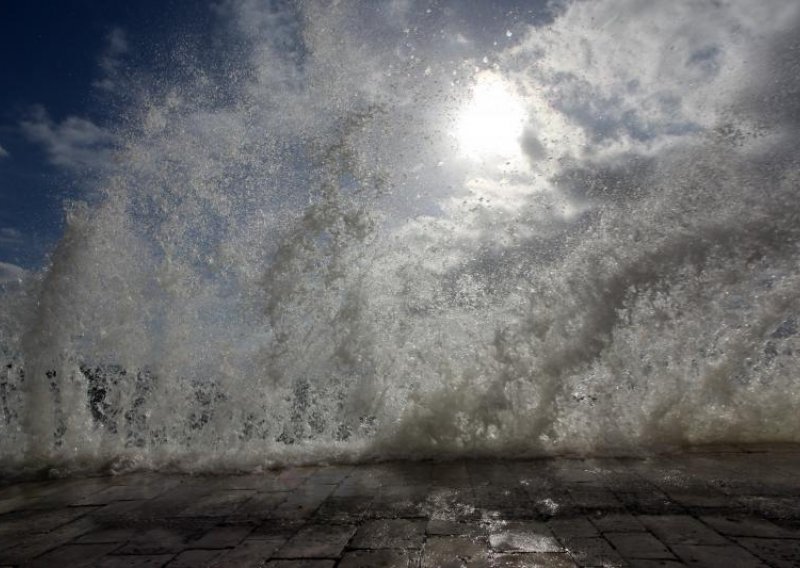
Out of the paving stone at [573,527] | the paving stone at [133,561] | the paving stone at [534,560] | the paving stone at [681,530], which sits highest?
the paving stone at [133,561]

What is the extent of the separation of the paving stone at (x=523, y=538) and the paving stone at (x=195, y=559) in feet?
5.49

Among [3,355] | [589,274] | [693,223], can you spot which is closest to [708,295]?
[693,223]

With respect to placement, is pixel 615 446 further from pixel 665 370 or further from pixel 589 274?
pixel 589 274

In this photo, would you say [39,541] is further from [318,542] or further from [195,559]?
[318,542]

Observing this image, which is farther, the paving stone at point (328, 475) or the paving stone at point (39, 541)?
the paving stone at point (328, 475)

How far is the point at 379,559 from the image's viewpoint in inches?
110

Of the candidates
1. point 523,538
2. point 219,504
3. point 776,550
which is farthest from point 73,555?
point 776,550

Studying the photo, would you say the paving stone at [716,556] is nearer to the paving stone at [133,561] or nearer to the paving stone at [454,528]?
the paving stone at [454,528]

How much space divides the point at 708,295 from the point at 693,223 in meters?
1.12

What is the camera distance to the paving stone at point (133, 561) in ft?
9.83

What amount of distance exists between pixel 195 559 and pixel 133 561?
0.41m

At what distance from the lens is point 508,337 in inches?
288

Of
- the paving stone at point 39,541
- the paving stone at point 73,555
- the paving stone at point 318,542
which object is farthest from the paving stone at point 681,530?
the paving stone at point 39,541

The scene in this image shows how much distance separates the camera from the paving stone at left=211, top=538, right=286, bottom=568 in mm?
2867
